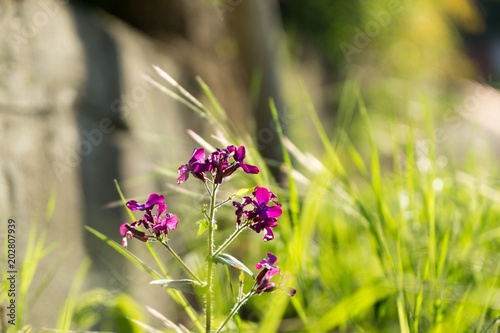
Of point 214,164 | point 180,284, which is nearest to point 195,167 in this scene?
point 214,164

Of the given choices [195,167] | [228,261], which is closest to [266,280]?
[228,261]

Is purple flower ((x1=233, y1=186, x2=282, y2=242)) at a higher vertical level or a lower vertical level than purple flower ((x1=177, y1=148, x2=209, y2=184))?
lower

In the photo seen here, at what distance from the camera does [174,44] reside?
3.57 meters

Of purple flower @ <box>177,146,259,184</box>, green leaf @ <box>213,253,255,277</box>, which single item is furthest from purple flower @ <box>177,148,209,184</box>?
green leaf @ <box>213,253,255,277</box>

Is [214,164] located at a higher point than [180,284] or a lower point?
higher

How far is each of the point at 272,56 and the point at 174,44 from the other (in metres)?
0.47

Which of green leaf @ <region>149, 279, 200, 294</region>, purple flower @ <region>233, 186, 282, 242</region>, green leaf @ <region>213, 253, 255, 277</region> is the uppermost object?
purple flower @ <region>233, 186, 282, 242</region>

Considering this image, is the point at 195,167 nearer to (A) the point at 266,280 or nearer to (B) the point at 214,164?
(B) the point at 214,164

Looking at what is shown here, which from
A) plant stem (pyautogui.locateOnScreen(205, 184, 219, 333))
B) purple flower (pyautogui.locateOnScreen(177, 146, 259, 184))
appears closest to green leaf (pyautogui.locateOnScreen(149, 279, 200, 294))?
plant stem (pyautogui.locateOnScreen(205, 184, 219, 333))

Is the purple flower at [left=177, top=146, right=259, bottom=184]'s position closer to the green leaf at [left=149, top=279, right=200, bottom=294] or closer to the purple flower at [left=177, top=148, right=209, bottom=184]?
the purple flower at [left=177, top=148, right=209, bottom=184]

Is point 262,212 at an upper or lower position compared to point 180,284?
upper

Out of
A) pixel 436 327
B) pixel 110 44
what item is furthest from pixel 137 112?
pixel 436 327

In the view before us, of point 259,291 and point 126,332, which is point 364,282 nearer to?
point 126,332

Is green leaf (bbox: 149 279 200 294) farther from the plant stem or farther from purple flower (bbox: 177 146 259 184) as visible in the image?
purple flower (bbox: 177 146 259 184)
